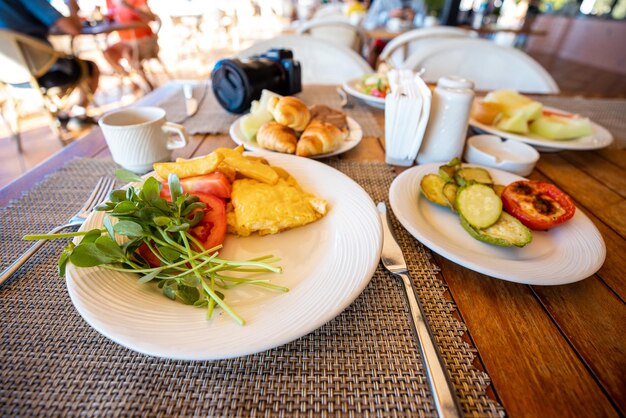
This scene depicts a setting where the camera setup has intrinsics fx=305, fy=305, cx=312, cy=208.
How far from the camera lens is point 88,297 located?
15.5 inches

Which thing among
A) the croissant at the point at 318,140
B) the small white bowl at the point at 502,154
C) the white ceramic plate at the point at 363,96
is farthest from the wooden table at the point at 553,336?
the white ceramic plate at the point at 363,96

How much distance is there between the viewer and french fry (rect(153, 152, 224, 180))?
2.07 feet

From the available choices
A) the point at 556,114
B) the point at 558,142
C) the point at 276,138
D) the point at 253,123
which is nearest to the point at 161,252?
the point at 276,138

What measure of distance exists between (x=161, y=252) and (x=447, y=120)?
770mm

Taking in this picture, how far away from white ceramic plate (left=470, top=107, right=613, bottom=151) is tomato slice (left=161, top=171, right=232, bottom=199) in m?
0.90

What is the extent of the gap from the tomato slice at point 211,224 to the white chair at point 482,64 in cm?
187

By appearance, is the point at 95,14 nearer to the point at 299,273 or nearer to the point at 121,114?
the point at 121,114

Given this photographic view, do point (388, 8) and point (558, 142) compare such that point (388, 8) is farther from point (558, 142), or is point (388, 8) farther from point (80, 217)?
point (80, 217)

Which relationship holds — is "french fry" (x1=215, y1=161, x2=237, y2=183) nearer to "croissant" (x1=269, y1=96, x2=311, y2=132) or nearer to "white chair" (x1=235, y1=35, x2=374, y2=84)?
"croissant" (x1=269, y1=96, x2=311, y2=132)

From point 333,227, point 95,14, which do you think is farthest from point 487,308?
point 95,14

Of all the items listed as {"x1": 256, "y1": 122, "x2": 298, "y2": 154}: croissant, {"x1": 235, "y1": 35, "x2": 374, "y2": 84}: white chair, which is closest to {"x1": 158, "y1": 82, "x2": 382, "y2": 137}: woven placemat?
{"x1": 256, "y1": 122, "x2": 298, "y2": 154}: croissant

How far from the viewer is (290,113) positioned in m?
0.92

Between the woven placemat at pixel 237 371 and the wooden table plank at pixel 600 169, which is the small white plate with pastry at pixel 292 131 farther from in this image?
the wooden table plank at pixel 600 169

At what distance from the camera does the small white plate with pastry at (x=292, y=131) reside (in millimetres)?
884
